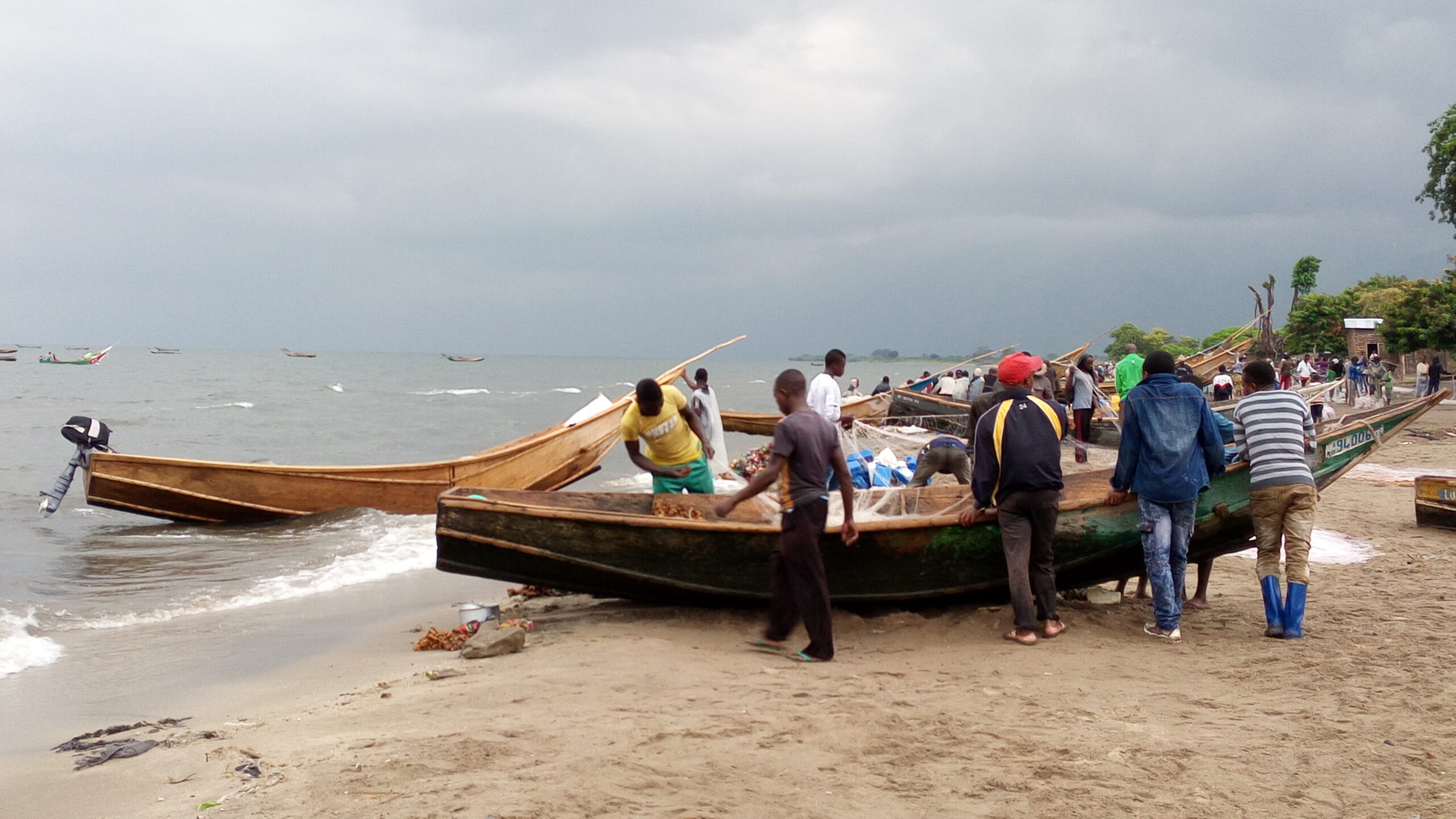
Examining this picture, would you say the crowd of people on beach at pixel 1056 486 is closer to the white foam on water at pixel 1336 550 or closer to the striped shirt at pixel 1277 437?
the striped shirt at pixel 1277 437

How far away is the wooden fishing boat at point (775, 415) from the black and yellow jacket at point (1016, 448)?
10939 millimetres

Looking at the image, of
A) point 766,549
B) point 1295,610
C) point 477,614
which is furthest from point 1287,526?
point 477,614

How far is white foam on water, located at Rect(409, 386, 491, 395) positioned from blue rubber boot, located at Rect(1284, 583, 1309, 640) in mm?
53476

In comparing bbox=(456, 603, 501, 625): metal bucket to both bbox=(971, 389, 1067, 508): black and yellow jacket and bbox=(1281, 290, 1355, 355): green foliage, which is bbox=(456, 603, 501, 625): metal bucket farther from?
bbox=(1281, 290, 1355, 355): green foliage

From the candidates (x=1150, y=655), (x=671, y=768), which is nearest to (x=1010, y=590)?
(x=1150, y=655)

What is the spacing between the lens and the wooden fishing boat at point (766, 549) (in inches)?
238

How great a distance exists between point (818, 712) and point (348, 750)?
6.73 feet

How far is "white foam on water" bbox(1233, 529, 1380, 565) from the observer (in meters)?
7.97

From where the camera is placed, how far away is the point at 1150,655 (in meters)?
5.39

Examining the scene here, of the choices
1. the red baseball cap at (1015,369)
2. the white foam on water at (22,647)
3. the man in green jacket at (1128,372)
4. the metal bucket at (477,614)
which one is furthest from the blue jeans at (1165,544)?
the man in green jacket at (1128,372)

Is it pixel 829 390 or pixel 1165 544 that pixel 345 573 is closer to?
pixel 829 390

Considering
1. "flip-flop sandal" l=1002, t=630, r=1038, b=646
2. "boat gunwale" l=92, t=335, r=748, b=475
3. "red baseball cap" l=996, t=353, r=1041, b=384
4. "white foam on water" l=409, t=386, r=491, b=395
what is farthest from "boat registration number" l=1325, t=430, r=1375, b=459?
"white foam on water" l=409, t=386, r=491, b=395

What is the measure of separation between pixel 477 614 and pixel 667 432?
1.83 metres

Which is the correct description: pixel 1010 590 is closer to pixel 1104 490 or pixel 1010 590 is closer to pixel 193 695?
pixel 1104 490
